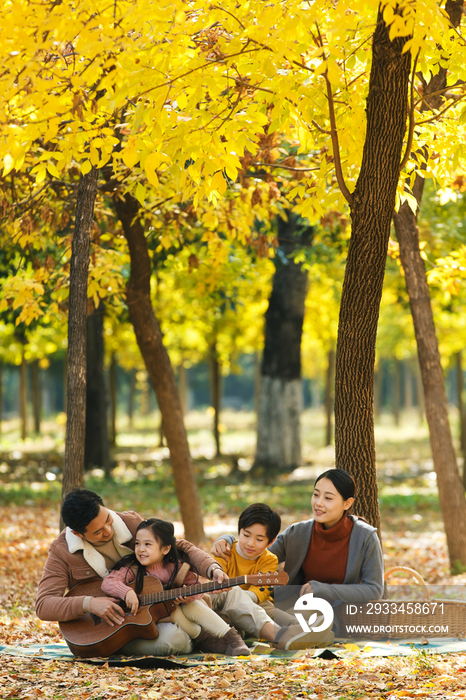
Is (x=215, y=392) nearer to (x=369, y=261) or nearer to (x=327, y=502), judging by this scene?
(x=369, y=261)

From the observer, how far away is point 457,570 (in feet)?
26.4

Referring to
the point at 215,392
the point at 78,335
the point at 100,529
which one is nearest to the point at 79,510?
the point at 100,529

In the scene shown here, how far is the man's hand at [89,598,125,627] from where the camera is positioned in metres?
4.13

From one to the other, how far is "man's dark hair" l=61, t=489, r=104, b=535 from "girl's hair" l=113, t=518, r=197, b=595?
1.03 ft

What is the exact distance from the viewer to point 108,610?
13.5ft

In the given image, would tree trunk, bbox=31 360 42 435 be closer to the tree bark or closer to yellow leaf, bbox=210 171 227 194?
the tree bark

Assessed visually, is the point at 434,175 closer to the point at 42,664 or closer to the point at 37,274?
the point at 37,274

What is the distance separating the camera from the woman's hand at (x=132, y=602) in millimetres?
4152

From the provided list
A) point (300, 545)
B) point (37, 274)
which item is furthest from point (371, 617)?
point (37, 274)

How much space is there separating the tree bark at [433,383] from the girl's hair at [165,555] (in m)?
4.25

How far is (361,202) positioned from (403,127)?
1.78ft

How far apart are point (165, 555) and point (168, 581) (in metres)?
0.15

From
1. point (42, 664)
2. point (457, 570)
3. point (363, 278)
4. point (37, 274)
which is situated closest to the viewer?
point (42, 664)

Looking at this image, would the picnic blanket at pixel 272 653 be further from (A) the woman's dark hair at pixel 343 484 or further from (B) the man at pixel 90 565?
(A) the woman's dark hair at pixel 343 484
